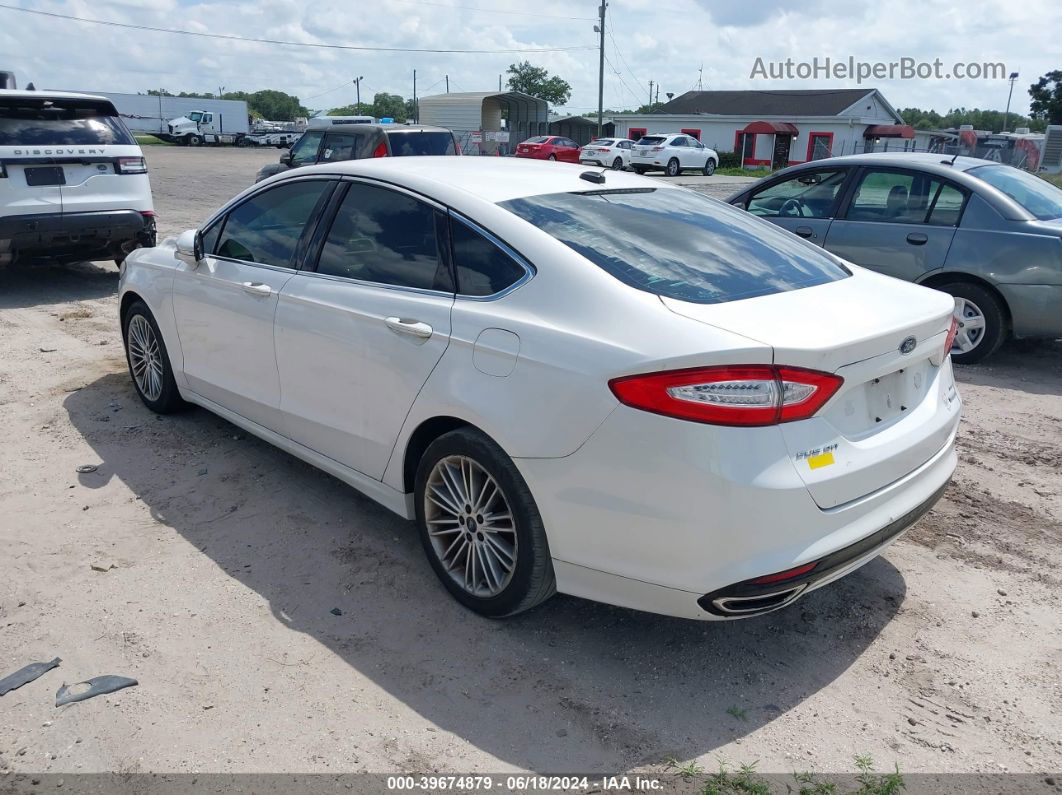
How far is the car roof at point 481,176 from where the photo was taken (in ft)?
11.5

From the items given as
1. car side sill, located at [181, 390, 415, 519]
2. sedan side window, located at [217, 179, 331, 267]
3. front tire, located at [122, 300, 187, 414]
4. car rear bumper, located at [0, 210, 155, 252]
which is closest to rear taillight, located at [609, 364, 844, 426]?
car side sill, located at [181, 390, 415, 519]

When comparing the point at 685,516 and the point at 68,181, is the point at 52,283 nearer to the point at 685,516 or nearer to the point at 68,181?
the point at 68,181

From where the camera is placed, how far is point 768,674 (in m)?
3.07

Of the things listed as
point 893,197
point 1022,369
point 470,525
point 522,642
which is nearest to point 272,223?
point 470,525

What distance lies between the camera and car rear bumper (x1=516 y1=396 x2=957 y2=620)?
8.43 ft

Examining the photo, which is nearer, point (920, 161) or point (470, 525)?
point (470, 525)

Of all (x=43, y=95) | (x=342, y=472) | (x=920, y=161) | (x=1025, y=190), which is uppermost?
(x=43, y=95)

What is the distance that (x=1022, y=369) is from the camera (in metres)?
6.85

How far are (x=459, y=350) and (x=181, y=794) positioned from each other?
167cm

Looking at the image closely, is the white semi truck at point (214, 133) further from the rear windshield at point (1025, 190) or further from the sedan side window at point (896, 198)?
the rear windshield at point (1025, 190)

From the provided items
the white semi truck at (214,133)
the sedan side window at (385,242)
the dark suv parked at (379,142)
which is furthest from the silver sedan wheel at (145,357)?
the white semi truck at (214,133)

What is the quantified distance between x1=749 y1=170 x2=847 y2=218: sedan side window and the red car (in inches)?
1125

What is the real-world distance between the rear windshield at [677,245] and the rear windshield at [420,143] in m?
11.1

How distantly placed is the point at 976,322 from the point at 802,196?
75.7 inches
